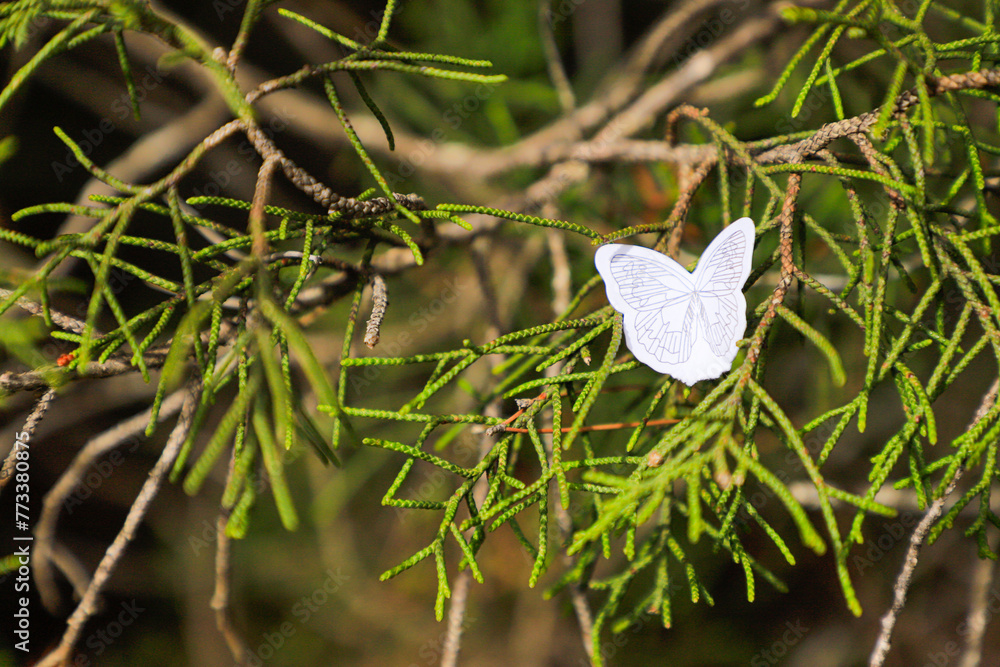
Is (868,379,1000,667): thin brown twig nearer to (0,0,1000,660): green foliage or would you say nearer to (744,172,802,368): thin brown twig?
(0,0,1000,660): green foliage

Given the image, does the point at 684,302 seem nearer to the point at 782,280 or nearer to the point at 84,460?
the point at 782,280

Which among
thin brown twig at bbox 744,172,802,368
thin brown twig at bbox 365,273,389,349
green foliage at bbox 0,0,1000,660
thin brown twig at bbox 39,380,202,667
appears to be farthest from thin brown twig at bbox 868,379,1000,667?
thin brown twig at bbox 39,380,202,667

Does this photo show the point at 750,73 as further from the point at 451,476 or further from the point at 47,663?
the point at 47,663

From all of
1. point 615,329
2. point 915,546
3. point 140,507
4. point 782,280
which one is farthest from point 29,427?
point 915,546

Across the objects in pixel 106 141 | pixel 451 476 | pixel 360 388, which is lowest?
pixel 451 476

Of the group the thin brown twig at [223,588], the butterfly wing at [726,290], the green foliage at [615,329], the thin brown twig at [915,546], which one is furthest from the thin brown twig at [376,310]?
the thin brown twig at [915,546]

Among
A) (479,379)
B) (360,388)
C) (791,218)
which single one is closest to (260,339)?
(791,218)

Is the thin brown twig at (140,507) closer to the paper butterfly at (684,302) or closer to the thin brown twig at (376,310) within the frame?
the thin brown twig at (376,310)
